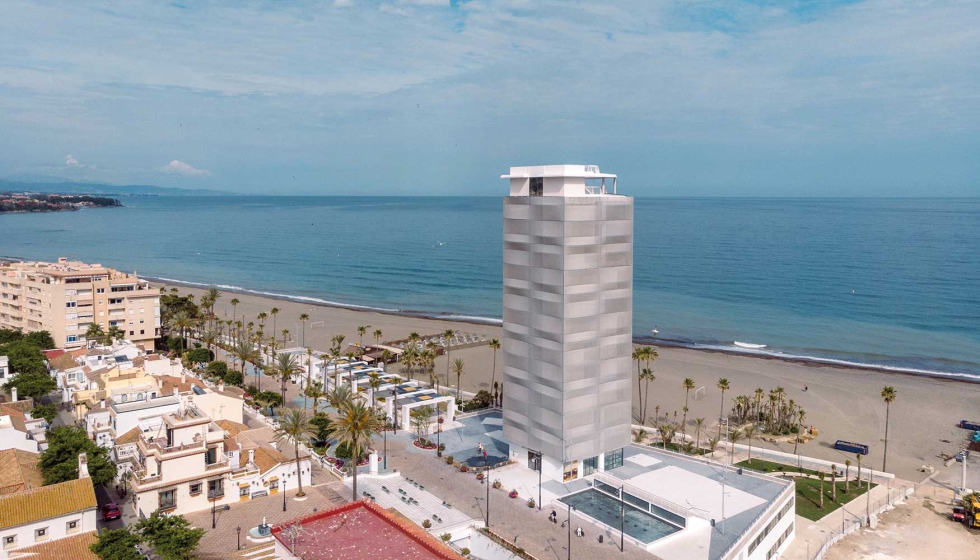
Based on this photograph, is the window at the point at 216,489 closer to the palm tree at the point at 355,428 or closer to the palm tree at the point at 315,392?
the palm tree at the point at 355,428

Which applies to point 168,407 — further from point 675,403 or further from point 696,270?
point 696,270

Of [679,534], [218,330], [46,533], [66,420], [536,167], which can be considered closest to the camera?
[46,533]

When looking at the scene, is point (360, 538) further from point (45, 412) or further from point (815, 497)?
point (45, 412)

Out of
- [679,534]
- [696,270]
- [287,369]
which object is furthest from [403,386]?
[696,270]

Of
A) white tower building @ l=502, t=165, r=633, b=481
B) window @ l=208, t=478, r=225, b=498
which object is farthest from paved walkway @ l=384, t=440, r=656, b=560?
window @ l=208, t=478, r=225, b=498

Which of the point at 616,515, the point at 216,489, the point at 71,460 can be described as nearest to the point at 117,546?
the point at 216,489

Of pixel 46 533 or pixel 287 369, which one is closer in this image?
pixel 46 533

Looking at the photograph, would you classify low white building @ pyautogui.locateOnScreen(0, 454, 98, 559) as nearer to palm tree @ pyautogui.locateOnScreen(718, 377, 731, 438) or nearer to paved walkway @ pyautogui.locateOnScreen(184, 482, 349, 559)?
paved walkway @ pyautogui.locateOnScreen(184, 482, 349, 559)
